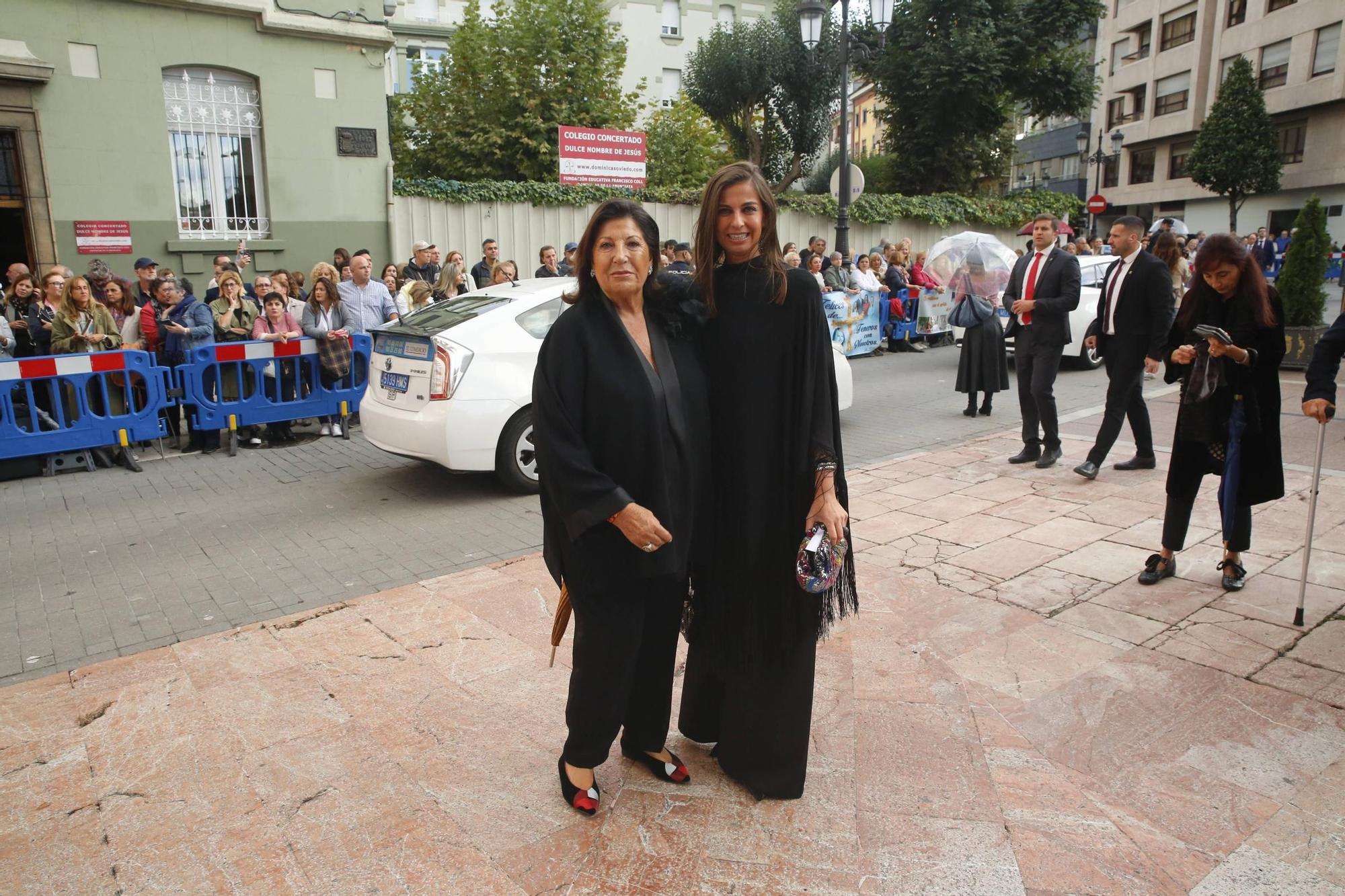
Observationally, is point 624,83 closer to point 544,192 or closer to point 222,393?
point 544,192

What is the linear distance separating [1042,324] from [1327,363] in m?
3.33

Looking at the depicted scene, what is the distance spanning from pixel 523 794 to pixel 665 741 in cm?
49

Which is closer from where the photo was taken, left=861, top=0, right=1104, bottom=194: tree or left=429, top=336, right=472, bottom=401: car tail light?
left=429, top=336, right=472, bottom=401: car tail light

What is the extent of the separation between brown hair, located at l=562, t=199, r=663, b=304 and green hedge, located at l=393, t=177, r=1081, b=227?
8.78m

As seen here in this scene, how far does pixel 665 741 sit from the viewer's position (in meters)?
3.07

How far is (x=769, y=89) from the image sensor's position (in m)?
32.1

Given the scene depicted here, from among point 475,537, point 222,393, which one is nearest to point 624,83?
point 222,393

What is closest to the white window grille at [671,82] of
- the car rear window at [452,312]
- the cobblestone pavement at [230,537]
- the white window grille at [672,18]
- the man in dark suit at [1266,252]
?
the white window grille at [672,18]

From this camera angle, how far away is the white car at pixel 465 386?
6.53 metres

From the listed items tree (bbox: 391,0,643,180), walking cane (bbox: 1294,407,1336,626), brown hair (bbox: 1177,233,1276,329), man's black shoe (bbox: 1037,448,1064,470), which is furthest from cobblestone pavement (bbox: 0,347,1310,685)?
tree (bbox: 391,0,643,180)

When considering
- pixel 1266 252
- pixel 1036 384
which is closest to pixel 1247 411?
pixel 1036 384

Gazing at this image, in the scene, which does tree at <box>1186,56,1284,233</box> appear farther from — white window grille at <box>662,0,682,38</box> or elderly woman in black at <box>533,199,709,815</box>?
elderly woman in black at <box>533,199,709,815</box>

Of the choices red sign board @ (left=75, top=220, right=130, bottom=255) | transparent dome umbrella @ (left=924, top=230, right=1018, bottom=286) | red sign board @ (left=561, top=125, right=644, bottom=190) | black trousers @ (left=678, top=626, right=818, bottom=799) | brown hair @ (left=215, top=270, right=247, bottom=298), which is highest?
red sign board @ (left=561, top=125, right=644, bottom=190)

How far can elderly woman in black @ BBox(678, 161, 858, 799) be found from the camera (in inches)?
102
